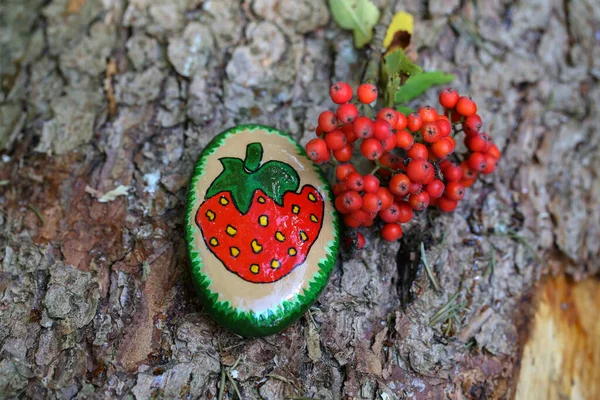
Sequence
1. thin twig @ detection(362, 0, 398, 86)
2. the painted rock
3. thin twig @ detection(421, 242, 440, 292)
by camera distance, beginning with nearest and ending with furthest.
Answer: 1. the painted rock
2. thin twig @ detection(421, 242, 440, 292)
3. thin twig @ detection(362, 0, 398, 86)

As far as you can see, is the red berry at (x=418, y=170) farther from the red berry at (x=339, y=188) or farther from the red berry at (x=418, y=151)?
the red berry at (x=339, y=188)

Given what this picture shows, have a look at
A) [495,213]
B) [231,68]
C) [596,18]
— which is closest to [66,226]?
[231,68]

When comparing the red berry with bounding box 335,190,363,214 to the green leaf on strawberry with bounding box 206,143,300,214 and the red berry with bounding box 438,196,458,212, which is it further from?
the red berry with bounding box 438,196,458,212

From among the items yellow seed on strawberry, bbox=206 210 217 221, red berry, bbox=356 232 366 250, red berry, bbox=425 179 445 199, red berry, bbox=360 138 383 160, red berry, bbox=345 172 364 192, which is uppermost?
red berry, bbox=360 138 383 160

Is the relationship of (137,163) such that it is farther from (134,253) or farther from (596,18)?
(596,18)

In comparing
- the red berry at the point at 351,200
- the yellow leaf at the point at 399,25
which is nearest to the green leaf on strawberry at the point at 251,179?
the red berry at the point at 351,200

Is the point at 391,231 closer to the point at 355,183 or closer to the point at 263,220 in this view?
the point at 355,183

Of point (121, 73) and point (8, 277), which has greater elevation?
point (121, 73)

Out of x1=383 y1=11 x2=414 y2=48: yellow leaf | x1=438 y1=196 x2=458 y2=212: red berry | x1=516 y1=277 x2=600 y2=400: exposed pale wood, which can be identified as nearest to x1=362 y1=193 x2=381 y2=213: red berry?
x1=438 y1=196 x2=458 y2=212: red berry
